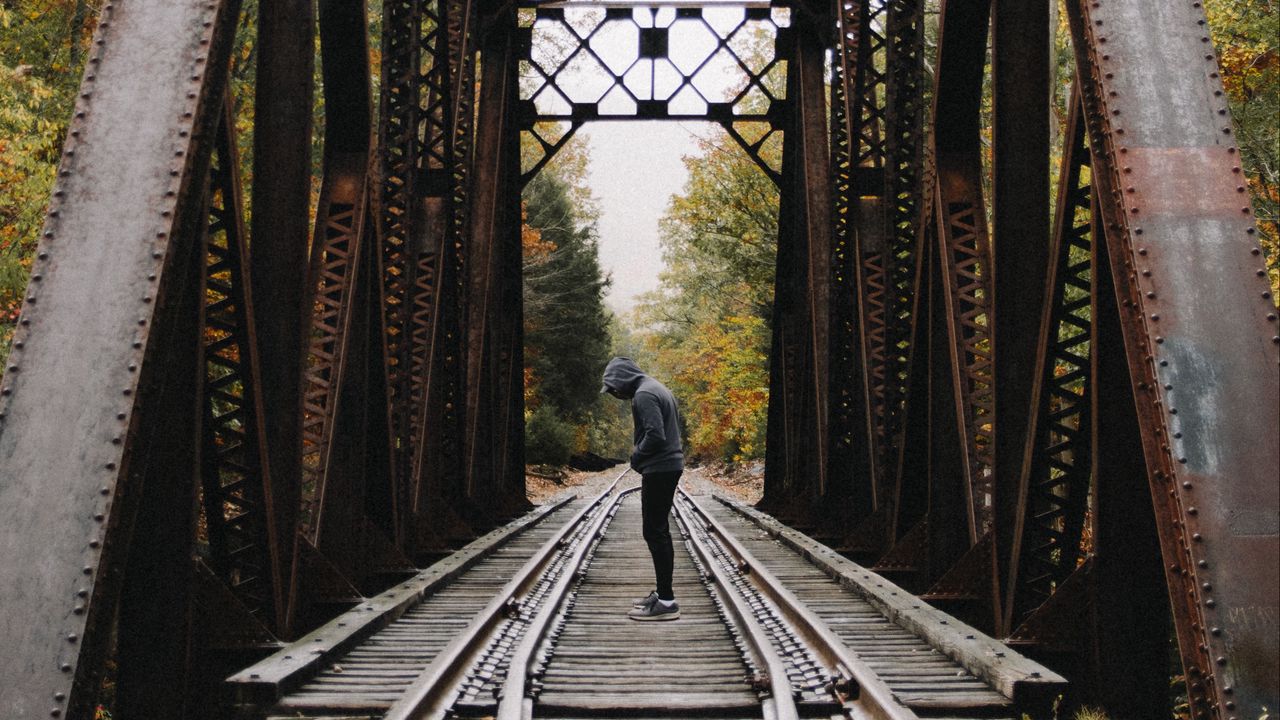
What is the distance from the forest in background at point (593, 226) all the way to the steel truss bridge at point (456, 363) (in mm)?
4974

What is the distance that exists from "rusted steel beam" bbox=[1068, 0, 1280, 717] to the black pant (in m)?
3.85

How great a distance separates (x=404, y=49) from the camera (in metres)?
8.79

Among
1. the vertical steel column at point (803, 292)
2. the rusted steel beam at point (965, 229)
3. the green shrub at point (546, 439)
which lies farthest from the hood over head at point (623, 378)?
the green shrub at point (546, 439)

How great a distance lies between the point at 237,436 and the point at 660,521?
9.55ft

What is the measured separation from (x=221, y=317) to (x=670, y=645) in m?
2.97

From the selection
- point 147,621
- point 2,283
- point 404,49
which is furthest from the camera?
point 2,283

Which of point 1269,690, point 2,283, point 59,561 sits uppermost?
point 2,283

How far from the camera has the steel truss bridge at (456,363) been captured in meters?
3.13

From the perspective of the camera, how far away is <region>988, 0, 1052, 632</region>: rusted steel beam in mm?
5352

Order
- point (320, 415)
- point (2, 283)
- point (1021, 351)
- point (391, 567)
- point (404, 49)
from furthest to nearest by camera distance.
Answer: point (2, 283) < point (404, 49) < point (391, 567) < point (320, 415) < point (1021, 351)

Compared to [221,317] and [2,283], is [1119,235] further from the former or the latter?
[2,283]

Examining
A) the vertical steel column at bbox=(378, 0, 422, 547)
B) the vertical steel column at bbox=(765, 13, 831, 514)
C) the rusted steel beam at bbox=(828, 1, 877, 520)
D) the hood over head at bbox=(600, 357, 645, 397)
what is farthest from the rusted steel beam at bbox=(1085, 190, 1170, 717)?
the vertical steel column at bbox=(765, 13, 831, 514)

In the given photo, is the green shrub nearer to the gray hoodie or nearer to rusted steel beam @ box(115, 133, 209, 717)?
the gray hoodie

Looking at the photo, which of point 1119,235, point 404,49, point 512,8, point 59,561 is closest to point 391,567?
point 404,49
